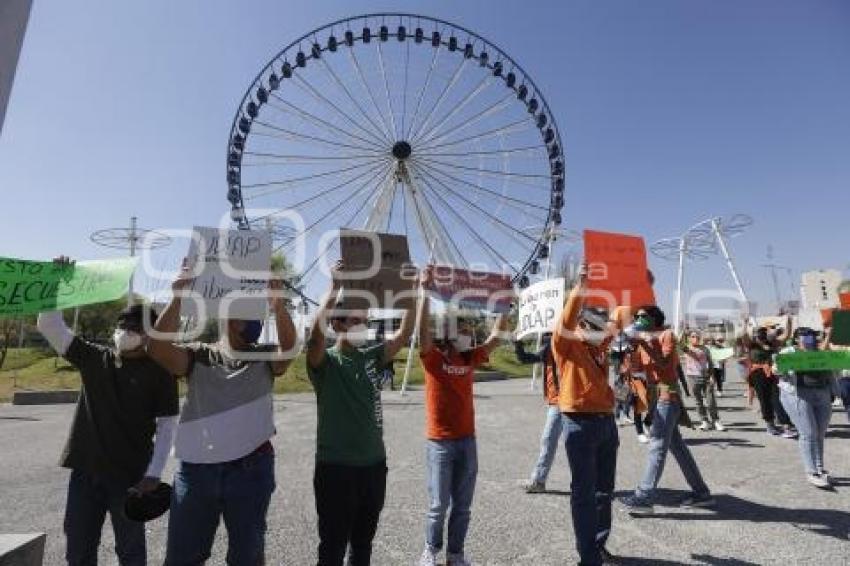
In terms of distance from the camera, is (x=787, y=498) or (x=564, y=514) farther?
(x=787, y=498)

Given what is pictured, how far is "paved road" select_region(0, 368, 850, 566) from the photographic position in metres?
4.30

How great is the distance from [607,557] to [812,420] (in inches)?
141

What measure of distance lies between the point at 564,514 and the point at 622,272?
224 cm

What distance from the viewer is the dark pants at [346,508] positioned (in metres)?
2.98

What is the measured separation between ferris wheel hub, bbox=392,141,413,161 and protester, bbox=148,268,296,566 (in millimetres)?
16384

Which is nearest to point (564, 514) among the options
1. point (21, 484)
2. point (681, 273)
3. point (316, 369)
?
point (316, 369)

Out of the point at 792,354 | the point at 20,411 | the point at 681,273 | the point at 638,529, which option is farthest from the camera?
the point at 681,273

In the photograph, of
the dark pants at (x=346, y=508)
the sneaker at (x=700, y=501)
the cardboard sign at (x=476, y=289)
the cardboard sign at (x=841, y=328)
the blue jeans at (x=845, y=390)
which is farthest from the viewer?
the blue jeans at (x=845, y=390)

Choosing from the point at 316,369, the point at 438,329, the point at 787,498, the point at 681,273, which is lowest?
the point at 787,498

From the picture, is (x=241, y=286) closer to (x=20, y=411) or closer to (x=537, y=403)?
(x=537, y=403)

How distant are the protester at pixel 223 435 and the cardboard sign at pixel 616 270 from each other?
3.02 meters

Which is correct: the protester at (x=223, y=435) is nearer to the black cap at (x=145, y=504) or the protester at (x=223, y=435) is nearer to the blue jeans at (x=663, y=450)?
the black cap at (x=145, y=504)

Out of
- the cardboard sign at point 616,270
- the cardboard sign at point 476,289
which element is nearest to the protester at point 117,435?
the cardboard sign at point 476,289

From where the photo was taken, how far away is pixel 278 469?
23.2ft
